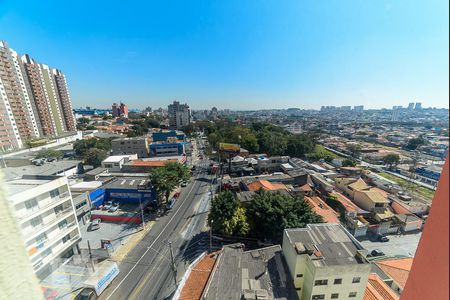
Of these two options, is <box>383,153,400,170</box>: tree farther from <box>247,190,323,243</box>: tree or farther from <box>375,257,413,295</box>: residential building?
<box>247,190,323,243</box>: tree

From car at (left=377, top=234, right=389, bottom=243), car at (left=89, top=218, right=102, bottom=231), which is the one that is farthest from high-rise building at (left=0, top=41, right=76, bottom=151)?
car at (left=377, top=234, right=389, bottom=243)

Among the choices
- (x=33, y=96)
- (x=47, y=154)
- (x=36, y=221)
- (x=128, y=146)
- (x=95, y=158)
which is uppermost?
(x=33, y=96)

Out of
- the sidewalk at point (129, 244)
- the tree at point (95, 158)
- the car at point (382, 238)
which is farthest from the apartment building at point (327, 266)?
the tree at point (95, 158)

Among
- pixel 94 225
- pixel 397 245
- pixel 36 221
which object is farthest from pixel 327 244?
pixel 94 225

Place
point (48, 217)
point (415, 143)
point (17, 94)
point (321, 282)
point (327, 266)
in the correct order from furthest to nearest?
point (415, 143) < point (17, 94) < point (48, 217) < point (321, 282) < point (327, 266)

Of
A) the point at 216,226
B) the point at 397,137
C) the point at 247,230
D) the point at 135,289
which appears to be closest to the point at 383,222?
the point at 247,230

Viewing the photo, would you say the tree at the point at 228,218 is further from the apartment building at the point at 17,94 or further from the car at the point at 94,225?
the apartment building at the point at 17,94

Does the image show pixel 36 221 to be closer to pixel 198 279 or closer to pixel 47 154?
pixel 198 279

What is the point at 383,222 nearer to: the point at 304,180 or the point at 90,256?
the point at 304,180
